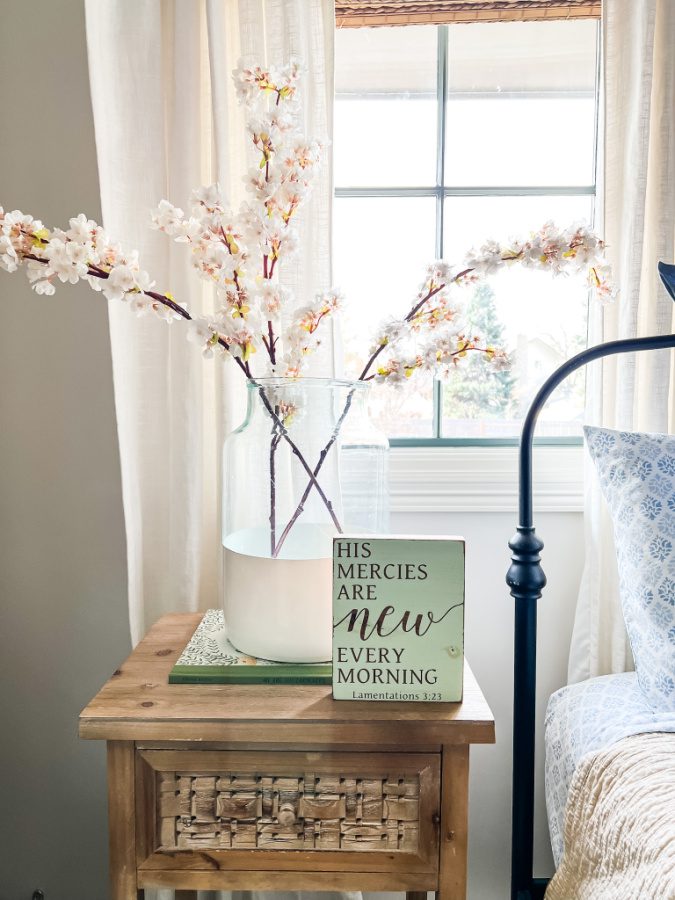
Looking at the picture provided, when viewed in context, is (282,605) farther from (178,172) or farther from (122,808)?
(178,172)

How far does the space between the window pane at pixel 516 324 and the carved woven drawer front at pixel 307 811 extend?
89 cm

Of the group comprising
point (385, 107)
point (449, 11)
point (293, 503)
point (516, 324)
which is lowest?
point (293, 503)

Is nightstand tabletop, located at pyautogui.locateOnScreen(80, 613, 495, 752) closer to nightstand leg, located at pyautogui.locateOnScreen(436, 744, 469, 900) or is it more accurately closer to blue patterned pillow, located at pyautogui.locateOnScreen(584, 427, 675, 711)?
nightstand leg, located at pyautogui.locateOnScreen(436, 744, 469, 900)

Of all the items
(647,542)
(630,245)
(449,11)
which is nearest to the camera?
(647,542)

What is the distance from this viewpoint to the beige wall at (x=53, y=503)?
1.45 m

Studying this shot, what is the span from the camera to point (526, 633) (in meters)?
1.19

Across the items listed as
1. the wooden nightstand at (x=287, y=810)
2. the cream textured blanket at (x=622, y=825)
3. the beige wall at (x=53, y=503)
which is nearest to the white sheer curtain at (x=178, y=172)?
the beige wall at (x=53, y=503)

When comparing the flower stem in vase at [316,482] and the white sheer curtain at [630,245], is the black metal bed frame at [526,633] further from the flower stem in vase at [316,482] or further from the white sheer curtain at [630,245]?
the flower stem in vase at [316,482]

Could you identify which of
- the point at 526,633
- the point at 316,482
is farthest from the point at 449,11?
the point at 526,633

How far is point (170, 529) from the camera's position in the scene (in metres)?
1.38

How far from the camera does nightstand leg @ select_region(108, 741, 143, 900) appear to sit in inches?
35.5

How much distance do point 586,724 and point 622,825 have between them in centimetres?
25

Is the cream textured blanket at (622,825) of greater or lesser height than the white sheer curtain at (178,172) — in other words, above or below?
below

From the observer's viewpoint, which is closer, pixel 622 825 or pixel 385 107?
pixel 622 825
